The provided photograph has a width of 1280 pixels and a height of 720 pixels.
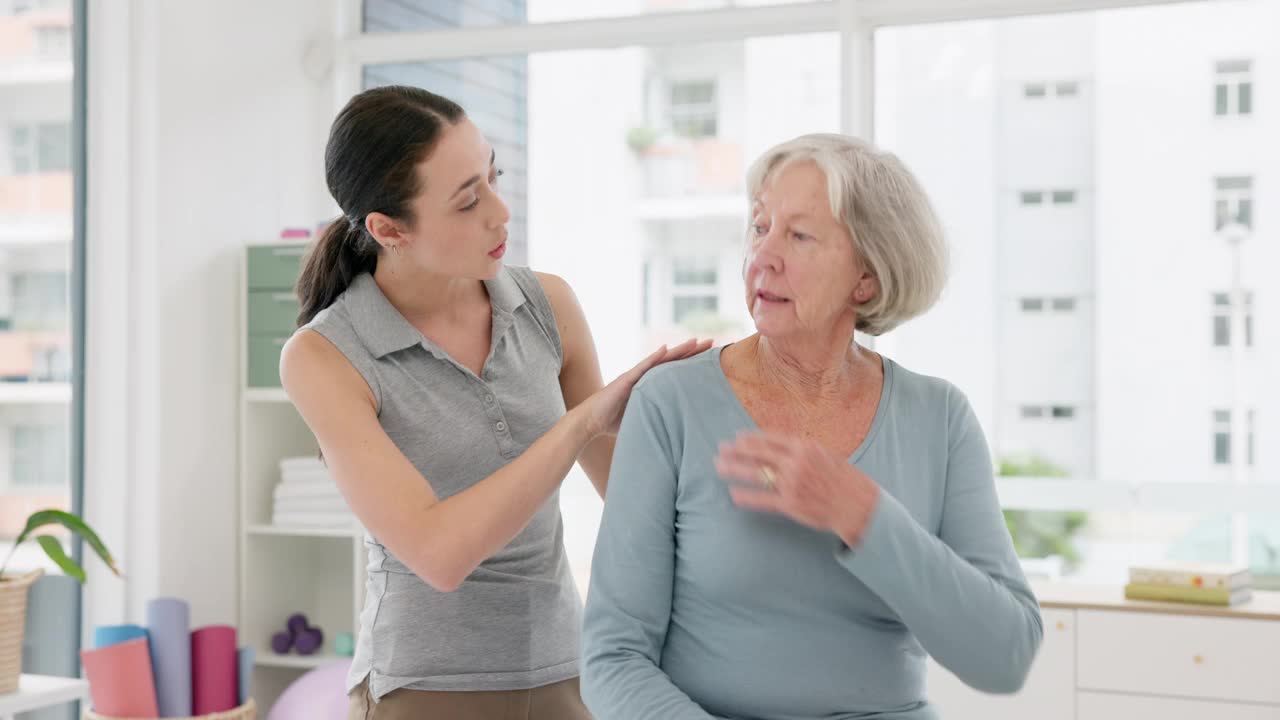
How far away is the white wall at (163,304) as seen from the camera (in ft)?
11.8

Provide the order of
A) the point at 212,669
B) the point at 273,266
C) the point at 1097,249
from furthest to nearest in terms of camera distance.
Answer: the point at 273,266
the point at 1097,249
the point at 212,669

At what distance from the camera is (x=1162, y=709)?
10.7 feet

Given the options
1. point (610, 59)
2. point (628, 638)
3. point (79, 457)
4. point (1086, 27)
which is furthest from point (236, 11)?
point (628, 638)

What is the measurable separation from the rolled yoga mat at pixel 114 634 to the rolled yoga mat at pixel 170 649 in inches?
1.8

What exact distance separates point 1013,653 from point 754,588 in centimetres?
28

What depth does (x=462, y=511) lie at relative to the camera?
1471 millimetres

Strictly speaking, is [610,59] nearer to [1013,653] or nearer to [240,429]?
[240,429]

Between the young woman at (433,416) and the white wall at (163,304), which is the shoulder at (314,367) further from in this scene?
the white wall at (163,304)

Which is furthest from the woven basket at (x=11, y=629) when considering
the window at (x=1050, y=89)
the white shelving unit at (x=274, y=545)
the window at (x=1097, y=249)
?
the window at (x=1050, y=89)

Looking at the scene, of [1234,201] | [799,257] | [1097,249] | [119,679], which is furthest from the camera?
[1097,249]

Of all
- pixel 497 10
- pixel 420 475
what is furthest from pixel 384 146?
pixel 497 10

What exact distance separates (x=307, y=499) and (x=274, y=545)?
0.29 meters

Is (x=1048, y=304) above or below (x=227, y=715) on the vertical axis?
above

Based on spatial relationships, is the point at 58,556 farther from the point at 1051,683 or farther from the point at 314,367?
the point at 1051,683
